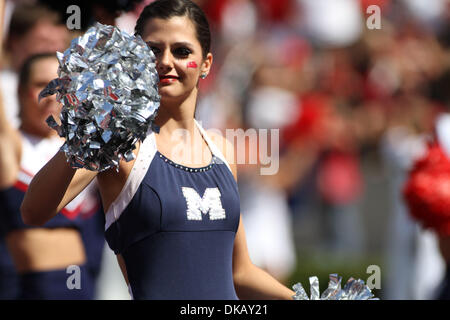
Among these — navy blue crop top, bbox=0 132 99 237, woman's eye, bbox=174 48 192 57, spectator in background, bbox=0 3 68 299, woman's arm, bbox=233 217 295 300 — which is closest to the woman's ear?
woman's eye, bbox=174 48 192 57

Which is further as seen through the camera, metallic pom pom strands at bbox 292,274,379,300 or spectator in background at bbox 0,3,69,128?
spectator in background at bbox 0,3,69,128

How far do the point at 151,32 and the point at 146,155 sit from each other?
35 cm

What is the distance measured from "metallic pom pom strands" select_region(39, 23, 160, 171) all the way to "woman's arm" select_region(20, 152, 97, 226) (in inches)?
3.1

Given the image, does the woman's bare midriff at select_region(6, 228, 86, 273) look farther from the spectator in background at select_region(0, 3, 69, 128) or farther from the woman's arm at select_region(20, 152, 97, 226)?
the woman's arm at select_region(20, 152, 97, 226)

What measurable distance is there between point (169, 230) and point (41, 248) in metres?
1.71

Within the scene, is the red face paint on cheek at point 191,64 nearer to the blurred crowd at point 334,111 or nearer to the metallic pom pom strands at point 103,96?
the metallic pom pom strands at point 103,96

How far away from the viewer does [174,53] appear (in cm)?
231

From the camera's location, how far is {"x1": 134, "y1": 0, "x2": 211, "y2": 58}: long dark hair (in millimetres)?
2330

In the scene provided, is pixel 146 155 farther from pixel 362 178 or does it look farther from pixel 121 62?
pixel 362 178

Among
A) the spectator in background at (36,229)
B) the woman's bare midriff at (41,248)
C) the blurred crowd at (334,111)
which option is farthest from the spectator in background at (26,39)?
the woman's bare midriff at (41,248)

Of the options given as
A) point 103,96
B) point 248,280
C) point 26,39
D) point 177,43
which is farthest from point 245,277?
point 26,39

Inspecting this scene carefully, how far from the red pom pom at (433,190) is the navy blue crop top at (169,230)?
1756mm

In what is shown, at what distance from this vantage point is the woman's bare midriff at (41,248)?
12.4 feet

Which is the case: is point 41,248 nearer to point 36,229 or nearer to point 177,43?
point 36,229
